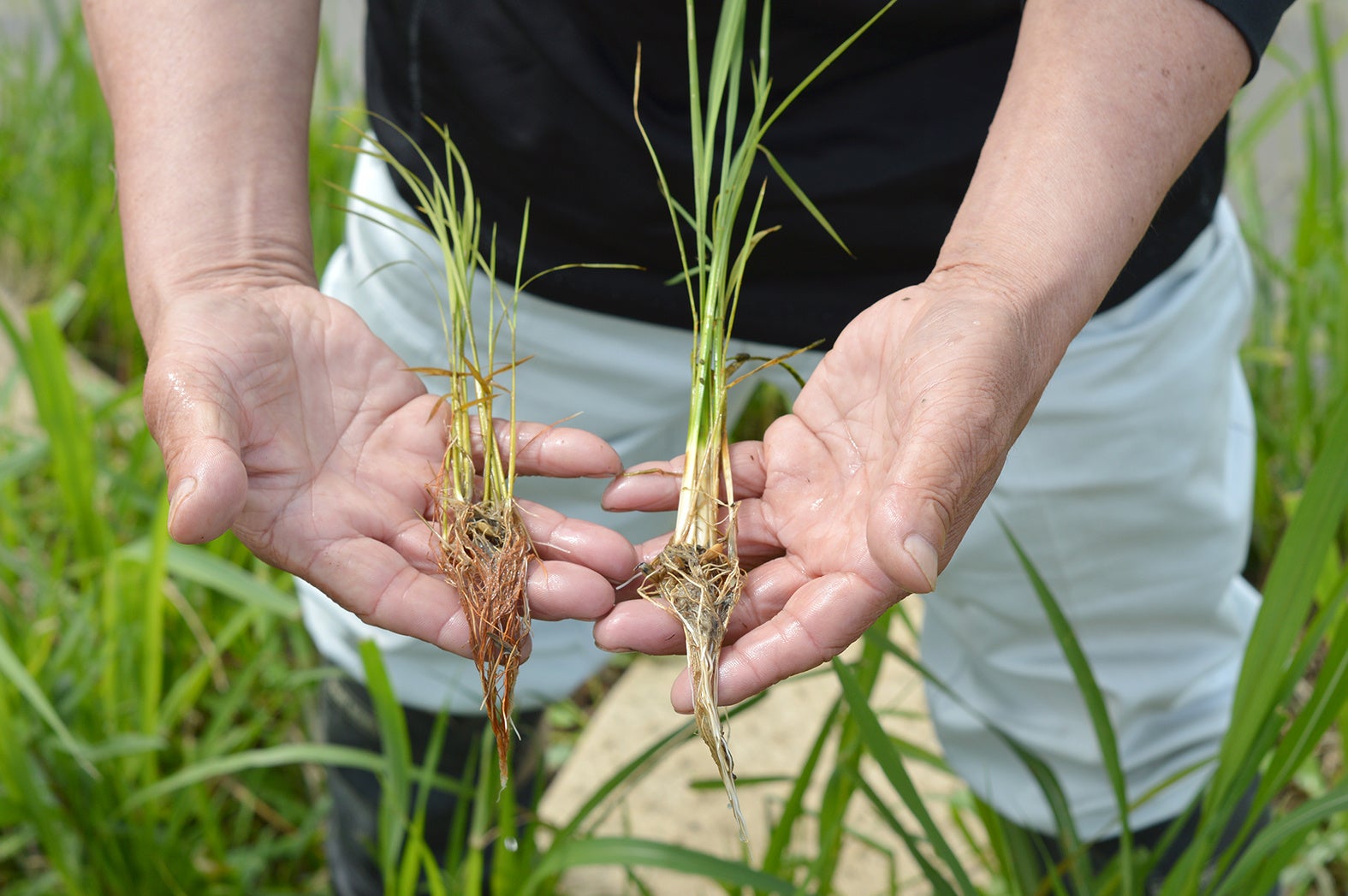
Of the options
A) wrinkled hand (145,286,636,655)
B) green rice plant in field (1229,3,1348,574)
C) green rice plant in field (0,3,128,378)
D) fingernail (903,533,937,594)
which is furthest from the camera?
green rice plant in field (0,3,128,378)

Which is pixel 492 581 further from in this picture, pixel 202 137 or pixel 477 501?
pixel 202 137

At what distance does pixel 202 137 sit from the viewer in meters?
1.06

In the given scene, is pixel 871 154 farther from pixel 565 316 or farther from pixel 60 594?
pixel 60 594

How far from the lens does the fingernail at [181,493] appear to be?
2.75ft

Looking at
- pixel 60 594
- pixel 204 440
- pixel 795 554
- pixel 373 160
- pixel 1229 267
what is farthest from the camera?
pixel 60 594

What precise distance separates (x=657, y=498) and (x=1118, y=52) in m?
0.56

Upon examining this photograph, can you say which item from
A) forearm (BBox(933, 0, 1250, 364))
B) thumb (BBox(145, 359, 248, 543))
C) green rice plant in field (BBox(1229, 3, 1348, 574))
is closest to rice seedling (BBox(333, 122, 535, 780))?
thumb (BBox(145, 359, 248, 543))

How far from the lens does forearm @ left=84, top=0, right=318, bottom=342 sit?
1.05 m

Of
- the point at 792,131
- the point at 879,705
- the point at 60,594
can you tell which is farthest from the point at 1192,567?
the point at 60,594

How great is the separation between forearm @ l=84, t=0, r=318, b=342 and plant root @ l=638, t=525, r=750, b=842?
19.2 inches

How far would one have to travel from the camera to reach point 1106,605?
1351mm

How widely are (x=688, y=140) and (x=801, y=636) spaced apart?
0.55 m

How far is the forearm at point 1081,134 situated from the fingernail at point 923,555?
0.21 metres

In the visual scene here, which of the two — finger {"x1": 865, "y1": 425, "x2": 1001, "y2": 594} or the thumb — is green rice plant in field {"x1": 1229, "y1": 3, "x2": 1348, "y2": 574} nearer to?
finger {"x1": 865, "y1": 425, "x2": 1001, "y2": 594}
